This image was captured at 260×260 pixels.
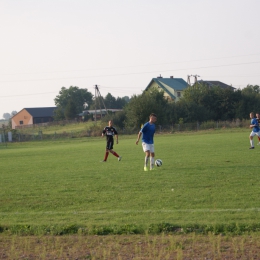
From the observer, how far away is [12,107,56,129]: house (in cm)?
11138

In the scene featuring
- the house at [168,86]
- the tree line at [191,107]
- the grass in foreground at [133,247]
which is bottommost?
the grass in foreground at [133,247]

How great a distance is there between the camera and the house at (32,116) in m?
111

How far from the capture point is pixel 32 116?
4353 inches

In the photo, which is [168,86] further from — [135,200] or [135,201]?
[135,201]

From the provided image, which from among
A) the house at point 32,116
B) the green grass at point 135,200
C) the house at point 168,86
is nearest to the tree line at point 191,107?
the house at point 168,86

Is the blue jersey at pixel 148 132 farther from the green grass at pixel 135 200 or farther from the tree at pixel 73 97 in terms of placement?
the tree at pixel 73 97

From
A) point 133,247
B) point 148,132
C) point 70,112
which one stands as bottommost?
point 133,247

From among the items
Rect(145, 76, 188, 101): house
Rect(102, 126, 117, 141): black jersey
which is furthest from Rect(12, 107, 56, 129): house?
Rect(102, 126, 117, 141): black jersey

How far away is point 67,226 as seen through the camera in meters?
8.08

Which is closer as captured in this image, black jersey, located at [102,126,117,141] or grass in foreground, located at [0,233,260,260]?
grass in foreground, located at [0,233,260,260]

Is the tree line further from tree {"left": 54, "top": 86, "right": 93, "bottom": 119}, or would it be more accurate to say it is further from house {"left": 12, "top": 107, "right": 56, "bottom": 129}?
tree {"left": 54, "top": 86, "right": 93, "bottom": 119}

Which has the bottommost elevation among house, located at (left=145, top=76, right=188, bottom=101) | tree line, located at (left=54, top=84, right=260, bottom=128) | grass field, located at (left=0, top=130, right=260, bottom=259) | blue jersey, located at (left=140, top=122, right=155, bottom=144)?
grass field, located at (left=0, top=130, right=260, bottom=259)

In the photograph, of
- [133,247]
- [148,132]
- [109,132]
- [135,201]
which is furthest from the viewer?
[109,132]

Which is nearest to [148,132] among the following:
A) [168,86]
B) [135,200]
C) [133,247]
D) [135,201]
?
[135,200]
